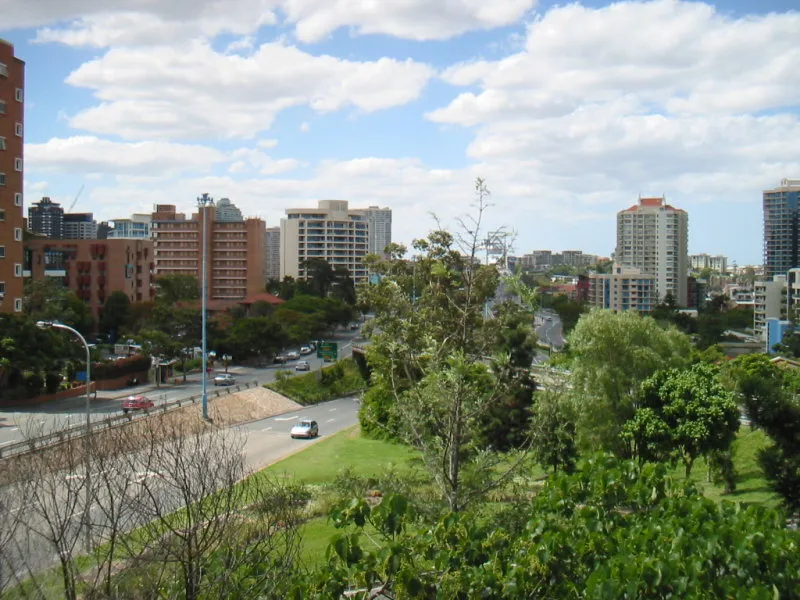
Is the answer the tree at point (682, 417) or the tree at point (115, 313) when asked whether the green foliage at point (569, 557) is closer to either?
the tree at point (682, 417)

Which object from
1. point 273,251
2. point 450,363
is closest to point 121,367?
point 450,363

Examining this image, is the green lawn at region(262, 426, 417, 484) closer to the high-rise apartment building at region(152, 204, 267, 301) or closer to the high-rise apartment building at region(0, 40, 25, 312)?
the high-rise apartment building at region(0, 40, 25, 312)

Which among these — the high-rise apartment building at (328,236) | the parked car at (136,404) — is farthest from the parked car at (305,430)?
the high-rise apartment building at (328,236)

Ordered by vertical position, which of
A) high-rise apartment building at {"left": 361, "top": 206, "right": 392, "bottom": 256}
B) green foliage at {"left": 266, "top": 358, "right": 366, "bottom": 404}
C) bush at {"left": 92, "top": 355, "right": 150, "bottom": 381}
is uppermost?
high-rise apartment building at {"left": 361, "top": 206, "right": 392, "bottom": 256}

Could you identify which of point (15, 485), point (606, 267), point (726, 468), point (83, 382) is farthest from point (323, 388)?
point (606, 267)

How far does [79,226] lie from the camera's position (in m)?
141

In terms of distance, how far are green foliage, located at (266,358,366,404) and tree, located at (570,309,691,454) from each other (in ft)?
75.3

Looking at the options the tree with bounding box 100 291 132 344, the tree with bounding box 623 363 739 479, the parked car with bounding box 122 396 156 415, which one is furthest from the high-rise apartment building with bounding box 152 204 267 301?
the tree with bounding box 623 363 739 479

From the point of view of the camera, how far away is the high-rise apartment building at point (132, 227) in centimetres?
14262

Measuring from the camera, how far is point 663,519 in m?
10.0

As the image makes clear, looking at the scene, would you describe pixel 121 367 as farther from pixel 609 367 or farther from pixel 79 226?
pixel 79 226

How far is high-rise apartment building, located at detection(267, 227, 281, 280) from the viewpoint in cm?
16638

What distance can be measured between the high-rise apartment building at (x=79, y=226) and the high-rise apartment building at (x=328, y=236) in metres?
42.6

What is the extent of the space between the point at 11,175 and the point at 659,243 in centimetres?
10055
